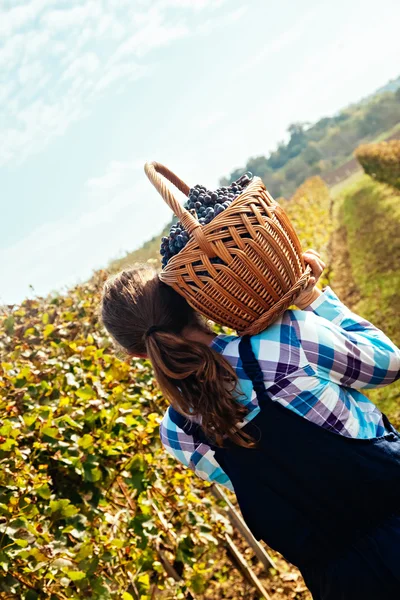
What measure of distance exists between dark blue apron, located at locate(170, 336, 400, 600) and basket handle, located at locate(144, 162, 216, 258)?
29 cm

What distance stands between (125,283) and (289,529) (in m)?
0.80

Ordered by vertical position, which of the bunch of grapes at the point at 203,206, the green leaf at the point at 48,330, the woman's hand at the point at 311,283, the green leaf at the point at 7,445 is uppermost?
the green leaf at the point at 48,330

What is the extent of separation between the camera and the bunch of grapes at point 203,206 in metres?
1.52

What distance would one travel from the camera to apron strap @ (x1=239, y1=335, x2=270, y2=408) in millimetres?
1490

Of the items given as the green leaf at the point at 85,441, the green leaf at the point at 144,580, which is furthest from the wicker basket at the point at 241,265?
the green leaf at the point at 144,580

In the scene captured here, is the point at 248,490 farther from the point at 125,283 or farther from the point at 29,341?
the point at 29,341

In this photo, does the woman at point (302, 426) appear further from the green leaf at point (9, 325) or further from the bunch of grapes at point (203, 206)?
the green leaf at point (9, 325)

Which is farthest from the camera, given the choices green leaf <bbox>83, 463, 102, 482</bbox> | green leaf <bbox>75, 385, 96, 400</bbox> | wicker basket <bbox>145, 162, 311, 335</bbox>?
green leaf <bbox>75, 385, 96, 400</bbox>

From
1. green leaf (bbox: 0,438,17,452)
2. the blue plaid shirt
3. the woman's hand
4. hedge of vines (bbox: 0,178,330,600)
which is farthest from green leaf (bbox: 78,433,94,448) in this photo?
the woman's hand

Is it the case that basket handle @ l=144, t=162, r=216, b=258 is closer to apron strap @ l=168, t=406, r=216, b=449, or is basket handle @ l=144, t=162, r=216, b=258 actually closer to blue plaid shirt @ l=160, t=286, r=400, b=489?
blue plaid shirt @ l=160, t=286, r=400, b=489

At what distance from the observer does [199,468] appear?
175 cm

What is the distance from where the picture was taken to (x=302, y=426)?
147 centimetres

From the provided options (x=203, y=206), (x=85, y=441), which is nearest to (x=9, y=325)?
(x=85, y=441)

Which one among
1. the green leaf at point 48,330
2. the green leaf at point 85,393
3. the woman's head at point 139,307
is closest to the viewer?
the woman's head at point 139,307
